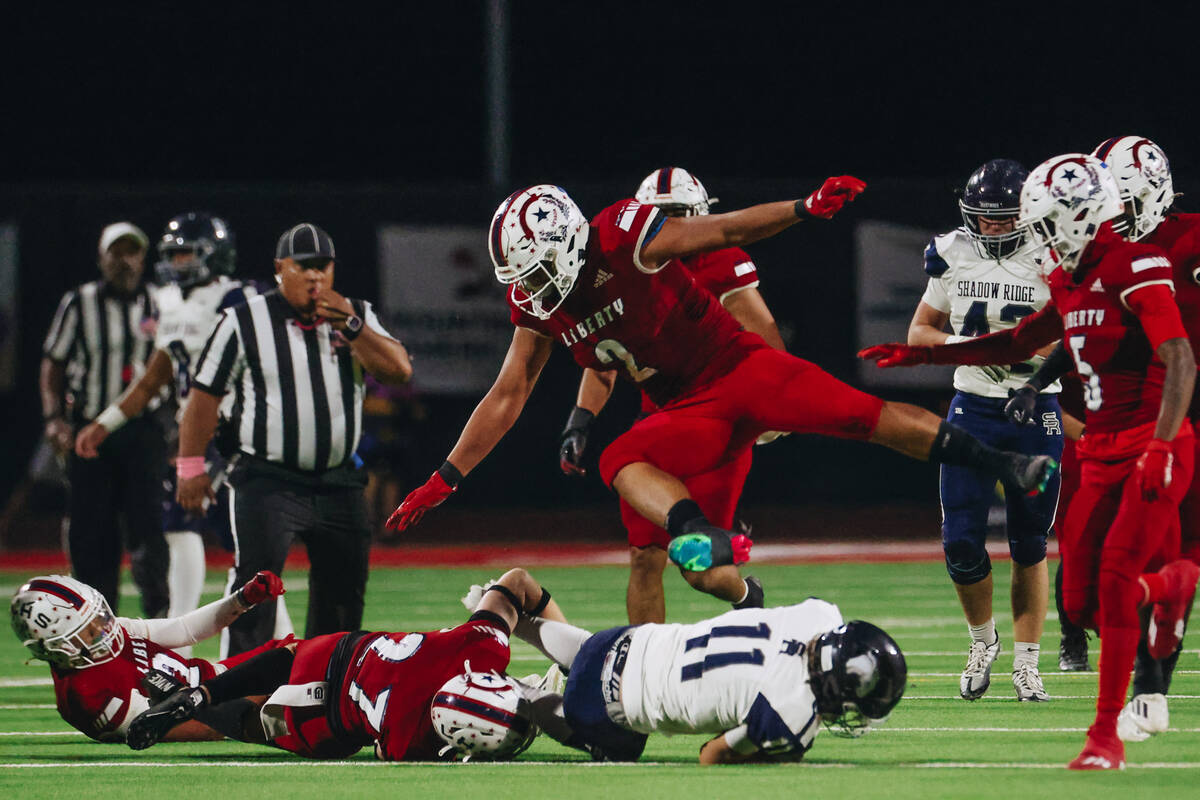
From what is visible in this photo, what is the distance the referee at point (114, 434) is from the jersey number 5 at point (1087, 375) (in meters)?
3.99

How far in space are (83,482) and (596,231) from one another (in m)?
3.10

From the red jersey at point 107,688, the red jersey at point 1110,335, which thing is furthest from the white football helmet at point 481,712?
the red jersey at point 1110,335

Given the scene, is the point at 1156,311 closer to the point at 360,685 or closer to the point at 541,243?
the point at 541,243

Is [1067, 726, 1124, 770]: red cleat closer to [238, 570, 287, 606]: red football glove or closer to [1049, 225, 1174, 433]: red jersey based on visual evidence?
[1049, 225, 1174, 433]: red jersey

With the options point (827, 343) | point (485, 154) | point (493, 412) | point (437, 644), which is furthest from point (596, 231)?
point (485, 154)

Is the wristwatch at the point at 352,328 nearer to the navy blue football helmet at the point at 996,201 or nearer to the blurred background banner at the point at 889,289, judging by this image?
the navy blue football helmet at the point at 996,201

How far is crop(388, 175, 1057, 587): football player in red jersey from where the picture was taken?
492 cm

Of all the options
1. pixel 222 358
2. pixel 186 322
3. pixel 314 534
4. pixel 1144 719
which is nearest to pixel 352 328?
pixel 222 358

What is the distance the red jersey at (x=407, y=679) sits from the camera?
4691 mm

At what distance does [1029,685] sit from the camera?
580 centimetres

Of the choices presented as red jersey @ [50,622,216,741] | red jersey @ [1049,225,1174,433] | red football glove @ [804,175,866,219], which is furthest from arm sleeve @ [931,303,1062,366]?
red jersey @ [50,622,216,741]

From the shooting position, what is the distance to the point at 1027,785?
416 cm

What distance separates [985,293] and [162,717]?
298 centimetres

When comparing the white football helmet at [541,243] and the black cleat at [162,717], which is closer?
the black cleat at [162,717]
